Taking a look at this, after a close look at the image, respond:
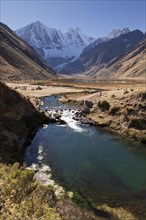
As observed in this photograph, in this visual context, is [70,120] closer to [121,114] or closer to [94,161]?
[121,114]

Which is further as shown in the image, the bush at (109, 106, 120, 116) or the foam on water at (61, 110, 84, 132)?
the bush at (109, 106, 120, 116)

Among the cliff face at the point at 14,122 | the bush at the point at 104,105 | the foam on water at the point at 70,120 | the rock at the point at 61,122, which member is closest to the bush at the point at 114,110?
the bush at the point at 104,105

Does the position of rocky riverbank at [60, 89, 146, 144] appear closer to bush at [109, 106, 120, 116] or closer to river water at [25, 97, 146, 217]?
bush at [109, 106, 120, 116]

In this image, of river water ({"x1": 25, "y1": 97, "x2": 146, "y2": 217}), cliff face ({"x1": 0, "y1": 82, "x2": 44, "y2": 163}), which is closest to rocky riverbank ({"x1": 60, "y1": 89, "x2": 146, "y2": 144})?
river water ({"x1": 25, "y1": 97, "x2": 146, "y2": 217})

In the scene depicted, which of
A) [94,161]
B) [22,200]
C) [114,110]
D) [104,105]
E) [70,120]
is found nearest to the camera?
[22,200]

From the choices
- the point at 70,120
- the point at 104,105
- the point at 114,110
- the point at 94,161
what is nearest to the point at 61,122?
the point at 70,120

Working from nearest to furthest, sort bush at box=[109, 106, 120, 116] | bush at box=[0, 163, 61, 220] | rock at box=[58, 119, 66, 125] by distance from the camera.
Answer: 1. bush at box=[0, 163, 61, 220]
2. rock at box=[58, 119, 66, 125]
3. bush at box=[109, 106, 120, 116]
